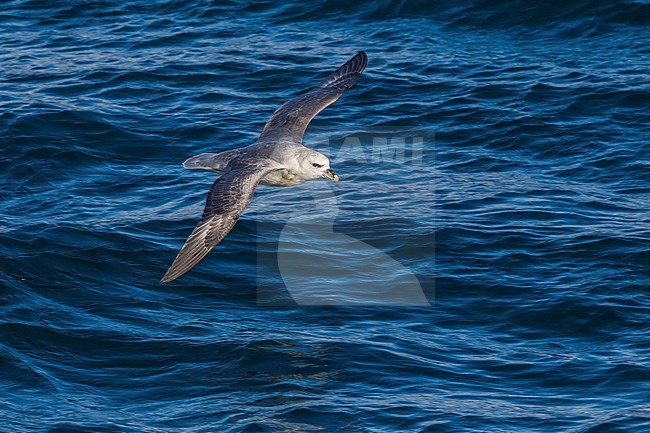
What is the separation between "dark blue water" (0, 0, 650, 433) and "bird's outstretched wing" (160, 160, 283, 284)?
150 centimetres

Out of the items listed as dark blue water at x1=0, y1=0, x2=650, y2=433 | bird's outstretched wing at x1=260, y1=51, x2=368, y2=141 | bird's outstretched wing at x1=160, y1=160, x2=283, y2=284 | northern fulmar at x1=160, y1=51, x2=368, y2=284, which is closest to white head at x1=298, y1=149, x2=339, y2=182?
northern fulmar at x1=160, y1=51, x2=368, y2=284

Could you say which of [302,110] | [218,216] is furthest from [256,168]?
[302,110]

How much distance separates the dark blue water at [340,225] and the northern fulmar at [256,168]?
1.63 m

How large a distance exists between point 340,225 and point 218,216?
405cm

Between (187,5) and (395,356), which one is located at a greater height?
(187,5)

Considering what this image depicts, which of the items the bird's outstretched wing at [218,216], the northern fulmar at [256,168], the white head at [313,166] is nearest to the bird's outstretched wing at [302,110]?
the northern fulmar at [256,168]

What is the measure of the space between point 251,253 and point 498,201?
347 cm

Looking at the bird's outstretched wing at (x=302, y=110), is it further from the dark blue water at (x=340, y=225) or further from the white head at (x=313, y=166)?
the dark blue water at (x=340, y=225)

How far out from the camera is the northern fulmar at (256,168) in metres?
11.6

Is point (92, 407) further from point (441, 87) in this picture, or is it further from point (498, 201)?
point (441, 87)

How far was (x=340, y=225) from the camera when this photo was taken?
15.5m

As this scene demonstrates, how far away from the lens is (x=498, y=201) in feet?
52.1

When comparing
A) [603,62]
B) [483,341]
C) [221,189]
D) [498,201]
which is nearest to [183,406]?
[221,189]

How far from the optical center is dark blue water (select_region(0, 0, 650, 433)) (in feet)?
39.4
